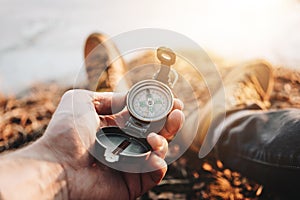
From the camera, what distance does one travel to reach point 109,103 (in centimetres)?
241

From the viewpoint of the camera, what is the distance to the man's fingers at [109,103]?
239 cm

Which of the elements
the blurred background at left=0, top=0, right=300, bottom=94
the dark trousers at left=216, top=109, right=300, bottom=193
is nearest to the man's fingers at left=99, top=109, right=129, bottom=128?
the dark trousers at left=216, top=109, right=300, bottom=193

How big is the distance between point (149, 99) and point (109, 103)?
0.74 feet

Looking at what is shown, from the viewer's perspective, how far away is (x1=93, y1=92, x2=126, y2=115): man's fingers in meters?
2.39

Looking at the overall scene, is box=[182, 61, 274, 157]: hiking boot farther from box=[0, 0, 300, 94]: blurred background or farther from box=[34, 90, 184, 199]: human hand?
box=[34, 90, 184, 199]: human hand

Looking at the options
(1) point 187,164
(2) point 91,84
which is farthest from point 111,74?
(1) point 187,164

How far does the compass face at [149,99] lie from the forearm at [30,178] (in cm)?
50

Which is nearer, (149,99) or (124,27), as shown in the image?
(149,99)

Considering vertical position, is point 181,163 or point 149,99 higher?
point 149,99

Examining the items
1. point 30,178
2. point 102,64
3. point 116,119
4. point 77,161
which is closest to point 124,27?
point 102,64

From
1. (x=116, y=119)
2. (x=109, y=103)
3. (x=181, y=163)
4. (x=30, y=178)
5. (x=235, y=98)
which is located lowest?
(x=181, y=163)

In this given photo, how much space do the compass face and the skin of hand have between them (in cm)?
6

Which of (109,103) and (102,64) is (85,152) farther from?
(102,64)

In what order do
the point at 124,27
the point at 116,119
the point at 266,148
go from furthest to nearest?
the point at 124,27, the point at 266,148, the point at 116,119
